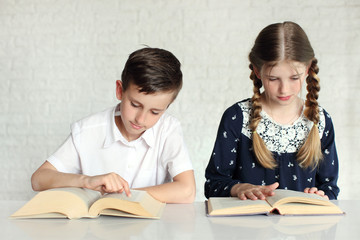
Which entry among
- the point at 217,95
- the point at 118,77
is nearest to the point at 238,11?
the point at 217,95

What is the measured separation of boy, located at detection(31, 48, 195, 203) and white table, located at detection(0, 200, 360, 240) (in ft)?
0.91

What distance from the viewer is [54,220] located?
106 centimetres

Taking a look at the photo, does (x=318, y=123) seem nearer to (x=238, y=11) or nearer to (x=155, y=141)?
(x=155, y=141)

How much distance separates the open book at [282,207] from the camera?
3.65 ft

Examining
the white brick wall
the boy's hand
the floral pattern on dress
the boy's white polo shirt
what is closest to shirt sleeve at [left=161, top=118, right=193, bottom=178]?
the boy's white polo shirt

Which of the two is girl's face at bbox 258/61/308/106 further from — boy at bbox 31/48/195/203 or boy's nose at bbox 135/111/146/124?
boy's nose at bbox 135/111/146/124

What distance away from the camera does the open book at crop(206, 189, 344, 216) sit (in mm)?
1112

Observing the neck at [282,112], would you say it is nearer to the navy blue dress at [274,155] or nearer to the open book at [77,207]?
the navy blue dress at [274,155]

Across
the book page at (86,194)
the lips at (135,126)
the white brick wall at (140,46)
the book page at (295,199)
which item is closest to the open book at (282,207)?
the book page at (295,199)

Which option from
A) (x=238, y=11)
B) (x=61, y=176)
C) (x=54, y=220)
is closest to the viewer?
(x=54, y=220)

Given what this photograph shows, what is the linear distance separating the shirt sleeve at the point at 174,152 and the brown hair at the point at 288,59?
0.27 metres

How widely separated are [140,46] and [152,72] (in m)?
1.68

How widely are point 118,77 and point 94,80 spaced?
17 cm

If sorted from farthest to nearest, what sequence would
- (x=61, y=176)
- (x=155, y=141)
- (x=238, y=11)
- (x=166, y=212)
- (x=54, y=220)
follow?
1. (x=238, y=11)
2. (x=155, y=141)
3. (x=61, y=176)
4. (x=166, y=212)
5. (x=54, y=220)
